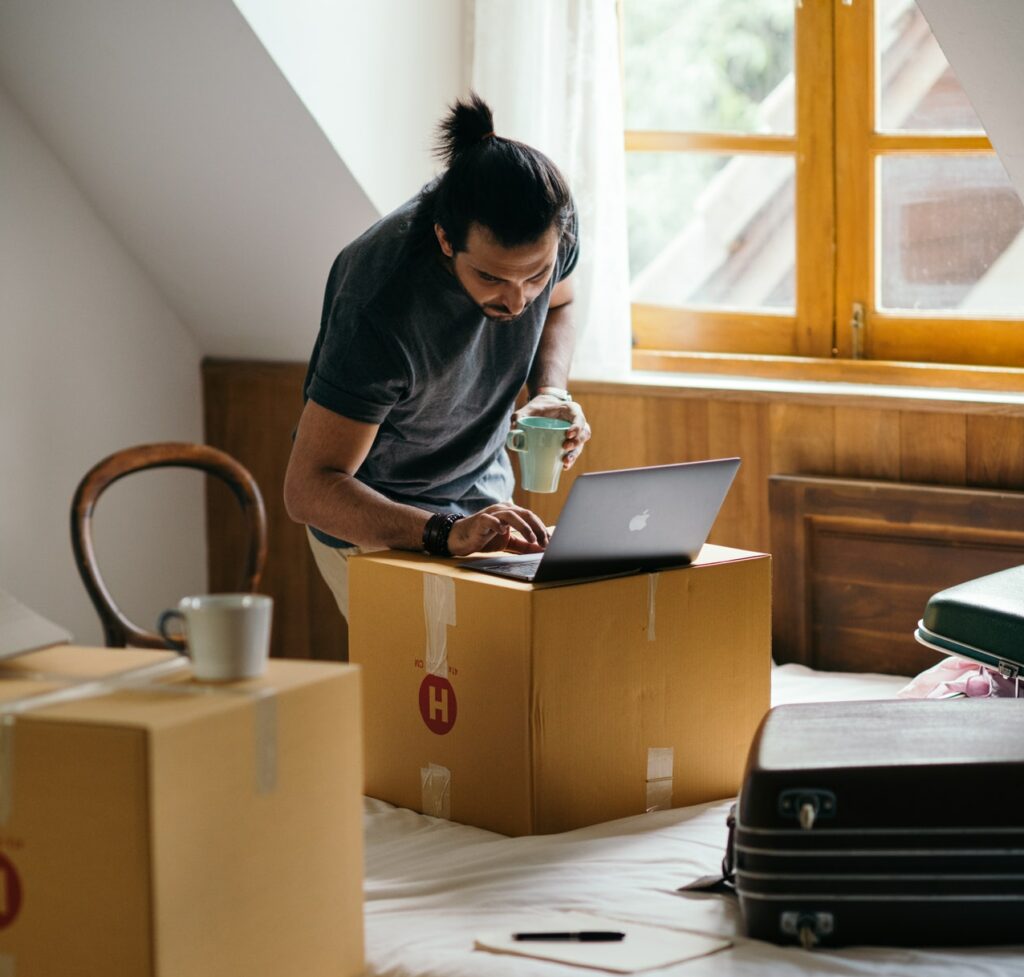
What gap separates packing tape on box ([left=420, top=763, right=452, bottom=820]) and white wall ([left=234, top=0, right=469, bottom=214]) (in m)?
1.40

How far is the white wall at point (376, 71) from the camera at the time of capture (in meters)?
2.74

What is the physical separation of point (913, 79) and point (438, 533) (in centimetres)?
153

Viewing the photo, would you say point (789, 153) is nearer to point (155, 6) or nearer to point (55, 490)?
point (155, 6)

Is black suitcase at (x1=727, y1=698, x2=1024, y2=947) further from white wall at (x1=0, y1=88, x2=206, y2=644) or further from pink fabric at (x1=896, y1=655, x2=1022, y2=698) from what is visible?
white wall at (x1=0, y1=88, x2=206, y2=644)

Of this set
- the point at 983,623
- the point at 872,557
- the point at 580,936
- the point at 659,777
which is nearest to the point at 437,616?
the point at 659,777

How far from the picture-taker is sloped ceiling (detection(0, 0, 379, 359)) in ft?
8.98

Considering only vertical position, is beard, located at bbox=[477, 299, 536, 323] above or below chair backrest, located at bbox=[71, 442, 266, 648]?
above

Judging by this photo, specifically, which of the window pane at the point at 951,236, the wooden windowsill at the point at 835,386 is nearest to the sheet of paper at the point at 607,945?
the wooden windowsill at the point at 835,386

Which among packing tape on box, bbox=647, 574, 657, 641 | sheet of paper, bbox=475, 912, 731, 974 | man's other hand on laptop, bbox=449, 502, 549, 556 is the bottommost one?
sheet of paper, bbox=475, 912, 731, 974

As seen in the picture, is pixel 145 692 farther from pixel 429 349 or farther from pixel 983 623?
pixel 983 623

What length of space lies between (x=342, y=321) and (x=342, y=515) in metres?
0.27

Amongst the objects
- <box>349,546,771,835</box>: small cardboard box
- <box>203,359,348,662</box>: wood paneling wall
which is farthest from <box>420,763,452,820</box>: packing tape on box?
<box>203,359,348,662</box>: wood paneling wall

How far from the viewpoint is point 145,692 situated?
1305 mm

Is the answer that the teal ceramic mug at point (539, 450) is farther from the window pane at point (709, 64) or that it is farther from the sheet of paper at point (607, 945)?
the window pane at point (709, 64)
